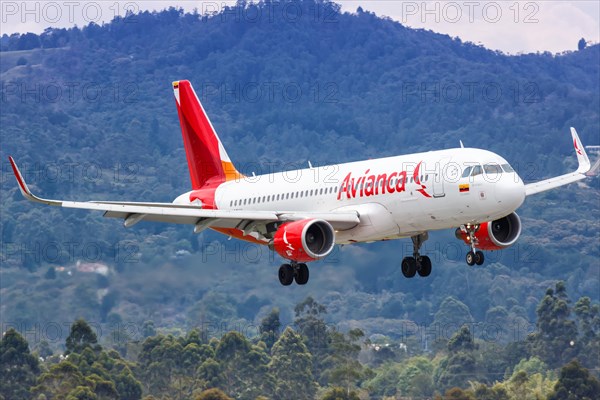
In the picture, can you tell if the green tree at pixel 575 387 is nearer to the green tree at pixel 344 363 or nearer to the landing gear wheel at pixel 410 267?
the green tree at pixel 344 363

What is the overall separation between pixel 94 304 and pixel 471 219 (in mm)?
66181

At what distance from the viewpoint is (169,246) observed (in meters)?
163

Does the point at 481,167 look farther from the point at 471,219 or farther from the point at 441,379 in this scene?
the point at 441,379

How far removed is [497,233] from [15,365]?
7444 centimetres

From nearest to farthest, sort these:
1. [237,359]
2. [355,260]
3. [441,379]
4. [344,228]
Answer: [344,228] < [355,260] < [237,359] < [441,379]

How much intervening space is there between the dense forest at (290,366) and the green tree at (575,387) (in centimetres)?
8

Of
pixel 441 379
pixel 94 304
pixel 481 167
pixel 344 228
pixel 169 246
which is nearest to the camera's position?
pixel 481 167

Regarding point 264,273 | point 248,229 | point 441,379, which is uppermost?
point 248,229

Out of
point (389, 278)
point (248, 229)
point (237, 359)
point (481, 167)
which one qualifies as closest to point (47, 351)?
point (237, 359)

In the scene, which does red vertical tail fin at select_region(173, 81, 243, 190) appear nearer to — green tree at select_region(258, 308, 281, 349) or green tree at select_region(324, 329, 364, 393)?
green tree at select_region(324, 329, 364, 393)

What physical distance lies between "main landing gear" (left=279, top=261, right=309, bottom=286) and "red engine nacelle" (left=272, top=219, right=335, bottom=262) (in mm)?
1607

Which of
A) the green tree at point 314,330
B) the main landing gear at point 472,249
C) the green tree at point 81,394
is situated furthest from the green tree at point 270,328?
the main landing gear at point 472,249

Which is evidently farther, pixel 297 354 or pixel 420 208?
pixel 297 354

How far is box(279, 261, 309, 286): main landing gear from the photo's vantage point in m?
57.3
